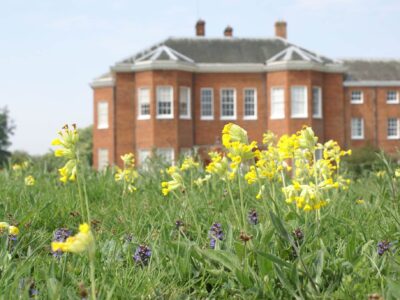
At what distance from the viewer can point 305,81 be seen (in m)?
32.8

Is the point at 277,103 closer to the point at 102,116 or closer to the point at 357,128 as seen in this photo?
the point at 357,128

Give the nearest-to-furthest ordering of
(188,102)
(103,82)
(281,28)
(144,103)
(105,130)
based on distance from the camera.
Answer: (144,103) → (188,102) → (105,130) → (103,82) → (281,28)

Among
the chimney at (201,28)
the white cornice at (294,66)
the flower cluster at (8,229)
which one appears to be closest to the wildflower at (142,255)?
the flower cluster at (8,229)

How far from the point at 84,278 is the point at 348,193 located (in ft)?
11.0

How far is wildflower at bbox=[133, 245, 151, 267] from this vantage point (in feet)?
9.45

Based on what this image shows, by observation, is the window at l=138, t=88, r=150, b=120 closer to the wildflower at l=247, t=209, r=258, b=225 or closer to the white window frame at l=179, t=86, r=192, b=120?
the white window frame at l=179, t=86, r=192, b=120

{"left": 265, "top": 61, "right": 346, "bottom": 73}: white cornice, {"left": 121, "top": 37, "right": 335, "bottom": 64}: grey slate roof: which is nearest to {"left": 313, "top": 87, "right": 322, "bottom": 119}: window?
{"left": 265, "top": 61, "right": 346, "bottom": 73}: white cornice

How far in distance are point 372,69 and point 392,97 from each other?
2348mm

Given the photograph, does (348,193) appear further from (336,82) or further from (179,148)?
(336,82)

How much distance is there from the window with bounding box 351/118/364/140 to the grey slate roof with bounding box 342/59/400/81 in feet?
8.89

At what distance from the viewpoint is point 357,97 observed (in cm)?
3741

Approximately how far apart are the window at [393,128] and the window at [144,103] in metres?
16.9

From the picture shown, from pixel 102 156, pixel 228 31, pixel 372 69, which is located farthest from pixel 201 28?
pixel 372 69

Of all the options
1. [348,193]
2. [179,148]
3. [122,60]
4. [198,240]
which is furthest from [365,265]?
[122,60]
